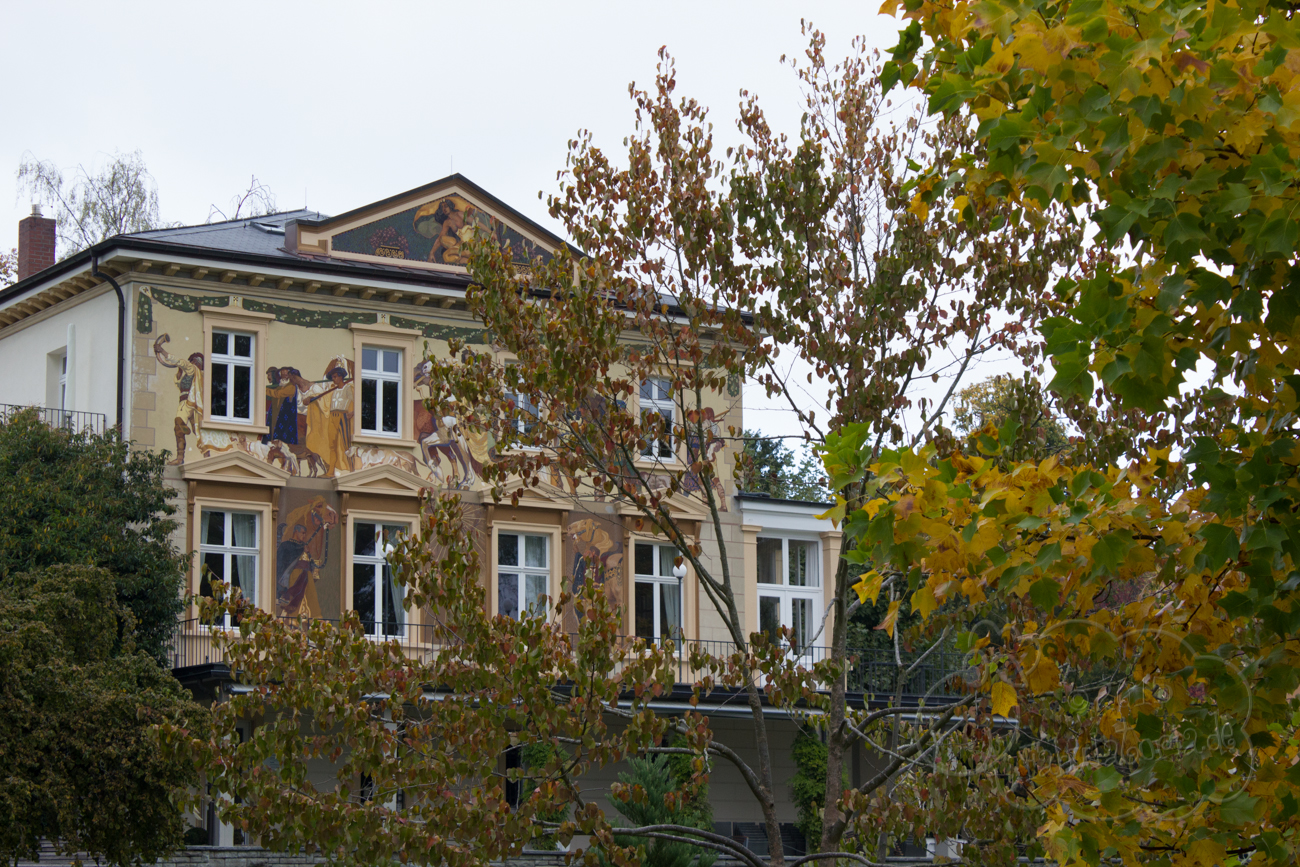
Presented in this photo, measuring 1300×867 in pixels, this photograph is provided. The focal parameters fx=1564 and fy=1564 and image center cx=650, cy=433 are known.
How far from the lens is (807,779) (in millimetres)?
29156

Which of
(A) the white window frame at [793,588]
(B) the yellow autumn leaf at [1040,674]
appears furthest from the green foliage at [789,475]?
(B) the yellow autumn leaf at [1040,674]

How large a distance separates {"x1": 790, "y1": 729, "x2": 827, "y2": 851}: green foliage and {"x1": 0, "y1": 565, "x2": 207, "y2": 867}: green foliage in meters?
13.4

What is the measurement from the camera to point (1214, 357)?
4688 millimetres

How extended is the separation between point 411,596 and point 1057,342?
582cm

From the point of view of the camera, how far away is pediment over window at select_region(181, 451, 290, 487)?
1040 inches

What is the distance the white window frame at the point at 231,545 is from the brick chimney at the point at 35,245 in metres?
9.42

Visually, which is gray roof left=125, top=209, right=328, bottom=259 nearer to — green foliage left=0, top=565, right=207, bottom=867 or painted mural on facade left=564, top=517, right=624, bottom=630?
painted mural on facade left=564, top=517, right=624, bottom=630

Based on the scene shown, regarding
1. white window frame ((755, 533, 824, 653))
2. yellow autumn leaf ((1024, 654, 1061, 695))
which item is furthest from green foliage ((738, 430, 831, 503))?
yellow autumn leaf ((1024, 654, 1061, 695))

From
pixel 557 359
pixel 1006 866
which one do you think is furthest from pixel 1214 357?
pixel 557 359

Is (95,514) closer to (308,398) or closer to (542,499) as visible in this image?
(308,398)

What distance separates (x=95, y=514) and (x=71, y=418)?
3445 mm

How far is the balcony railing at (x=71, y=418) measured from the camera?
26.1 m

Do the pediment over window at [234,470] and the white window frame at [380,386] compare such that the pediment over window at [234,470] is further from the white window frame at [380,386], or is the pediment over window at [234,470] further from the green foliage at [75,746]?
the green foliage at [75,746]

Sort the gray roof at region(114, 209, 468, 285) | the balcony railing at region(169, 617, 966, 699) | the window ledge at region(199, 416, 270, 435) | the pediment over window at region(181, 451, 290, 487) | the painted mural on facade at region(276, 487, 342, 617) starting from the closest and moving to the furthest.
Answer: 1. the balcony railing at region(169, 617, 966, 699)
2. the pediment over window at region(181, 451, 290, 487)
3. the window ledge at region(199, 416, 270, 435)
4. the gray roof at region(114, 209, 468, 285)
5. the painted mural on facade at region(276, 487, 342, 617)
